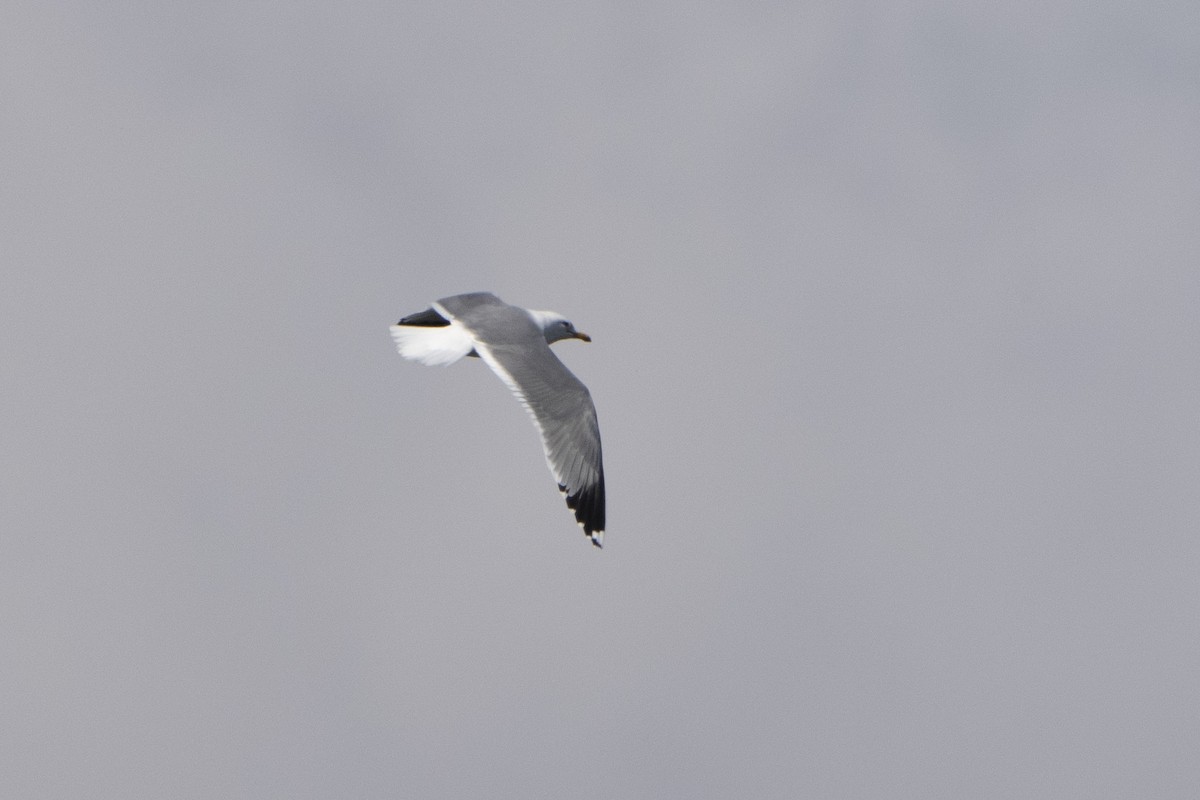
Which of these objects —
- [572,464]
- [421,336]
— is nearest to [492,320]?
[421,336]

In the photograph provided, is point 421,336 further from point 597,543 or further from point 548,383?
point 597,543

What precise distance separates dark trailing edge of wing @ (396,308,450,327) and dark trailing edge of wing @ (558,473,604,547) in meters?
2.23

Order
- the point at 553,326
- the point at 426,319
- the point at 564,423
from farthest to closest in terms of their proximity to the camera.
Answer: the point at 553,326 → the point at 426,319 → the point at 564,423

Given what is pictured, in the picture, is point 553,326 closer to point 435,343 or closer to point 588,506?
point 435,343

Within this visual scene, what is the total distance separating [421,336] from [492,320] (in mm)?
721

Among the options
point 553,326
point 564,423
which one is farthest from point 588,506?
point 553,326

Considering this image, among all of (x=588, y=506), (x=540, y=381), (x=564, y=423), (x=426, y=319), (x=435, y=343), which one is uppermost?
(x=426, y=319)

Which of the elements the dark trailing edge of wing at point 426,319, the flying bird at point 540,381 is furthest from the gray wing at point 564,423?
the dark trailing edge of wing at point 426,319

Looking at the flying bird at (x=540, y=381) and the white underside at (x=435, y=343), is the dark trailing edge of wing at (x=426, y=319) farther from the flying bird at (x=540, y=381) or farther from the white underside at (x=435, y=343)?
the flying bird at (x=540, y=381)

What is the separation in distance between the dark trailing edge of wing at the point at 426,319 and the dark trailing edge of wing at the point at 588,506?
223cm

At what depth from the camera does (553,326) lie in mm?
14773

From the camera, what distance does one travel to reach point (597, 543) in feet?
40.8

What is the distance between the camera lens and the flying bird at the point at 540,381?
12570mm

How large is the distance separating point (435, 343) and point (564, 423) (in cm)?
153
